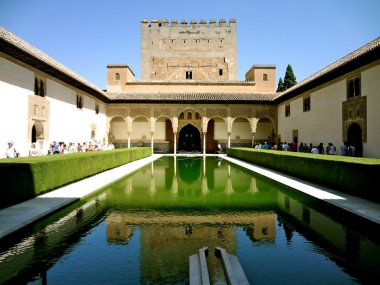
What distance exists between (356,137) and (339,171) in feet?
24.0

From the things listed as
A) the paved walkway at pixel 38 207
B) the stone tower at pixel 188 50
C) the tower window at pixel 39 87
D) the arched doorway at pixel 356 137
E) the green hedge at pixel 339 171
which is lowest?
the paved walkway at pixel 38 207

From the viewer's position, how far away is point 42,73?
14250mm

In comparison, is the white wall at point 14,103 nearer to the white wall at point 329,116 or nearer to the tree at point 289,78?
the white wall at point 329,116

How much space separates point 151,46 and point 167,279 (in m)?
35.5

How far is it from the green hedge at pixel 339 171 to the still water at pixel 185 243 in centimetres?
120

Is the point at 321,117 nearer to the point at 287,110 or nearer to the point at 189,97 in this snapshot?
the point at 287,110

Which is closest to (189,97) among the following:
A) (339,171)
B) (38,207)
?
(339,171)

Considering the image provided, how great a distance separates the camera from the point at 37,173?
22.1 feet

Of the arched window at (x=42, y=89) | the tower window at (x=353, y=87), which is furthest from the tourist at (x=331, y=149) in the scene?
the arched window at (x=42, y=89)

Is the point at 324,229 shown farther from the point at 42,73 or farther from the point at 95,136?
the point at 95,136

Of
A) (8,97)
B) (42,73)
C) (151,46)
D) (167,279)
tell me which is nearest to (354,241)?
(167,279)

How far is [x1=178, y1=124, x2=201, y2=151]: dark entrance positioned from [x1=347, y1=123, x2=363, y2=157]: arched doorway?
16071 mm

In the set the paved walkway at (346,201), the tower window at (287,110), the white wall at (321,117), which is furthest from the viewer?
the tower window at (287,110)

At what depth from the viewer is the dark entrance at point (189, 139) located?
1134 inches
